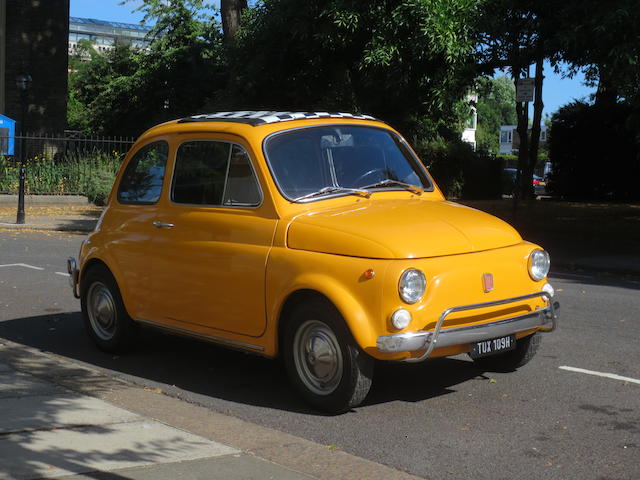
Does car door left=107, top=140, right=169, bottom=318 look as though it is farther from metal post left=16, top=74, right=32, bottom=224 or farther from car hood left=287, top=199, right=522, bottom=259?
metal post left=16, top=74, right=32, bottom=224

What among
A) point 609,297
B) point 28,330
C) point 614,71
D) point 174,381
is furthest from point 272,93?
point 174,381

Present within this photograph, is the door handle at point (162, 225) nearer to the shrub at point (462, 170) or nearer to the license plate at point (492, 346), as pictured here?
the license plate at point (492, 346)

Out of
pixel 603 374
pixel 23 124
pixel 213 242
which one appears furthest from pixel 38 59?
pixel 603 374

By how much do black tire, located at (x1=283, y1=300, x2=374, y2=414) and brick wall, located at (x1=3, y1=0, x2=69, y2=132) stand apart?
3502cm

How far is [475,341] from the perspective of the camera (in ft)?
20.4

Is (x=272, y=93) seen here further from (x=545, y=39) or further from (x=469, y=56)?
(x=545, y=39)

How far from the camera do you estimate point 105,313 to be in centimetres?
811

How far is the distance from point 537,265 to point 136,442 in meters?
→ 3.01

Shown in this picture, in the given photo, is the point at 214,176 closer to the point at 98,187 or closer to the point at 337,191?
the point at 337,191

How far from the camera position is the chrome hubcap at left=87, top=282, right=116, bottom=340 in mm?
8039

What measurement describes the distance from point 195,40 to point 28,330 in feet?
122

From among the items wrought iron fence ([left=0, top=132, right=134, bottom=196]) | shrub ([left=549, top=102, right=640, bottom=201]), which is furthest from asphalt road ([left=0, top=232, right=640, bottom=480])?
shrub ([left=549, top=102, right=640, bottom=201])

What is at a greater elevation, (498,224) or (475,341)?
(498,224)

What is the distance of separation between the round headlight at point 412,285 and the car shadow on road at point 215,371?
102 cm
